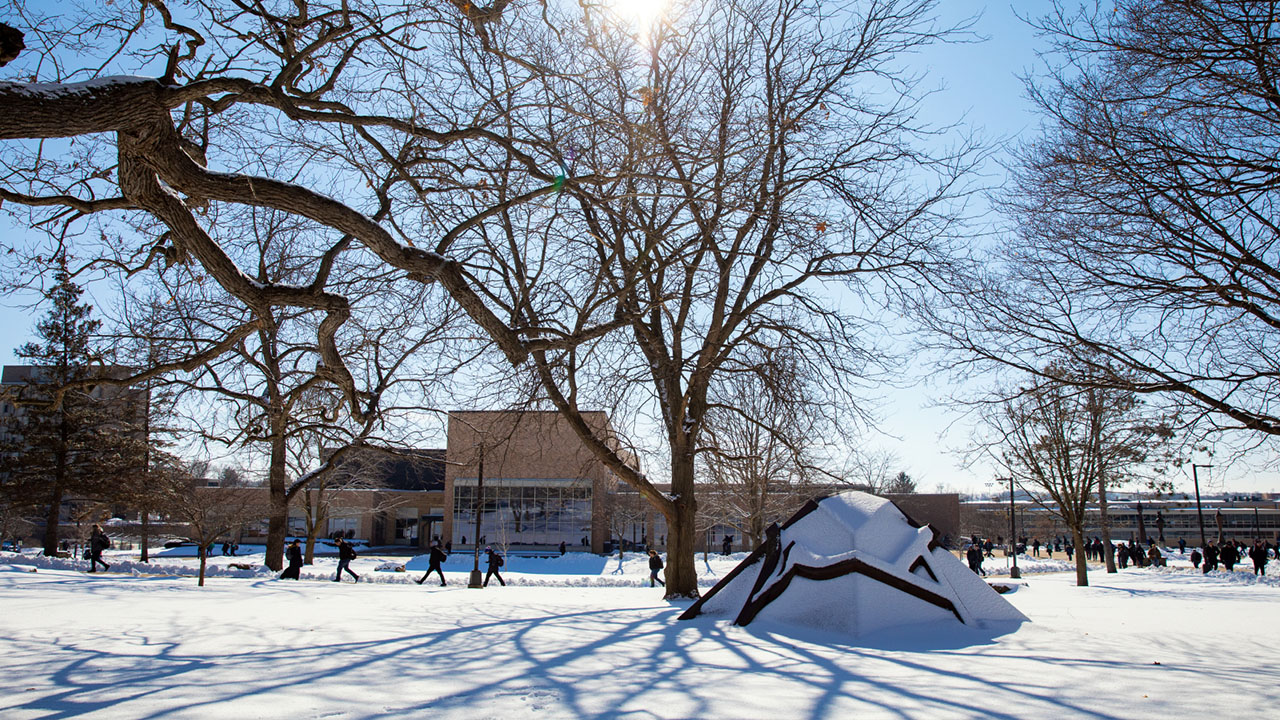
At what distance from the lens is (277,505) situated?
2281 cm

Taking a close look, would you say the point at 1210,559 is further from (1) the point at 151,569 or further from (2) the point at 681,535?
(1) the point at 151,569

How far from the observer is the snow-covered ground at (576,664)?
4.38 metres

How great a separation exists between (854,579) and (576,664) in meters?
3.87

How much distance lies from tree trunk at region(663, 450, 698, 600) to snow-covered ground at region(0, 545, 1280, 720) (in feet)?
11.7

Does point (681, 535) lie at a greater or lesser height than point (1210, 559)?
greater

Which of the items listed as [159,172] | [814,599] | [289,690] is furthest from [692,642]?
[159,172]

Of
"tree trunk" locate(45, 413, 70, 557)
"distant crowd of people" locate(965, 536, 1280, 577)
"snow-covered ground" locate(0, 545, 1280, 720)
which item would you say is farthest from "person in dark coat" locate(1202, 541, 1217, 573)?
"tree trunk" locate(45, 413, 70, 557)

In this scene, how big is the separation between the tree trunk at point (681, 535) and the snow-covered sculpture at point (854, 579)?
148 inches

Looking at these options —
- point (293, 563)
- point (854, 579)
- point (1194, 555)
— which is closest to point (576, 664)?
point (854, 579)

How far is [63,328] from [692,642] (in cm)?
3222

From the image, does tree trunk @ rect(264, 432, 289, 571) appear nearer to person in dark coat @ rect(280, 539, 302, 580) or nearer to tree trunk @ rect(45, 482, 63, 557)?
person in dark coat @ rect(280, 539, 302, 580)

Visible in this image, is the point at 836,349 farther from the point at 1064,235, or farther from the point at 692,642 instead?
the point at 692,642

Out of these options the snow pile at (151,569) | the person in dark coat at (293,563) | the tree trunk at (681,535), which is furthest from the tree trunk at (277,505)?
the tree trunk at (681,535)

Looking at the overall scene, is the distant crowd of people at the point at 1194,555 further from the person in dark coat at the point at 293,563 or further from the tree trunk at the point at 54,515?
the tree trunk at the point at 54,515
